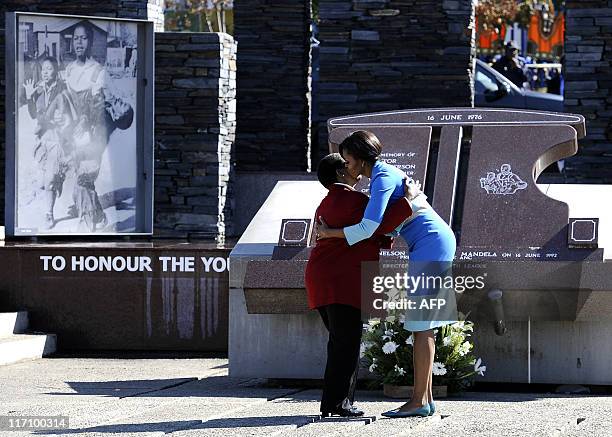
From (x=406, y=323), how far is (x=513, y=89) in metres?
13.1

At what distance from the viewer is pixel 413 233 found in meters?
7.70

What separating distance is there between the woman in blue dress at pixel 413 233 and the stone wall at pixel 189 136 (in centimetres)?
651

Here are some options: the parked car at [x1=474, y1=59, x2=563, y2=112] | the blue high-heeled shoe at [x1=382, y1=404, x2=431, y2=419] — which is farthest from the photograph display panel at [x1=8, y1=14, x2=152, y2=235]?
the parked car at [x1=474, y1=59, x2=563, y2=112]

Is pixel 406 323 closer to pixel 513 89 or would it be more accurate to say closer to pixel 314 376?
pixel 314 376

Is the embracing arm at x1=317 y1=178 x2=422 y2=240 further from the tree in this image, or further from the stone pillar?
the tree

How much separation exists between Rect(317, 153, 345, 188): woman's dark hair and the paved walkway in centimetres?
125

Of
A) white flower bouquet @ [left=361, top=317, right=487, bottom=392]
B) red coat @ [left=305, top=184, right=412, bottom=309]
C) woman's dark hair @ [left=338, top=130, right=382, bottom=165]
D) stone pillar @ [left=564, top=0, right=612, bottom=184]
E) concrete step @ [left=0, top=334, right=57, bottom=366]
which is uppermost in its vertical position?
stone pillar @ [left=564, top=0, right=612, bottom=184]

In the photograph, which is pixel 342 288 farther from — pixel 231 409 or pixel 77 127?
pixel 77 127

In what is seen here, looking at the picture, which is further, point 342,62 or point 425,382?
point 342,62

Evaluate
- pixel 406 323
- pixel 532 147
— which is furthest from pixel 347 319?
pixel 532 147

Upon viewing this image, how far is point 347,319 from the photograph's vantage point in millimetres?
7535

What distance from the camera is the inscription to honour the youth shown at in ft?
29.6

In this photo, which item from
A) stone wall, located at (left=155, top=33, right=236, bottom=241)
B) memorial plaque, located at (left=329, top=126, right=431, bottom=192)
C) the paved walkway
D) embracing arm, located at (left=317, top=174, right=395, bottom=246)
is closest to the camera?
the paved walkway

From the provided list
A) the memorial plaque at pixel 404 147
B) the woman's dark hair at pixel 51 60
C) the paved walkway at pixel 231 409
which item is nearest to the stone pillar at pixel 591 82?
the woman's dark hair at pixel 51 60
